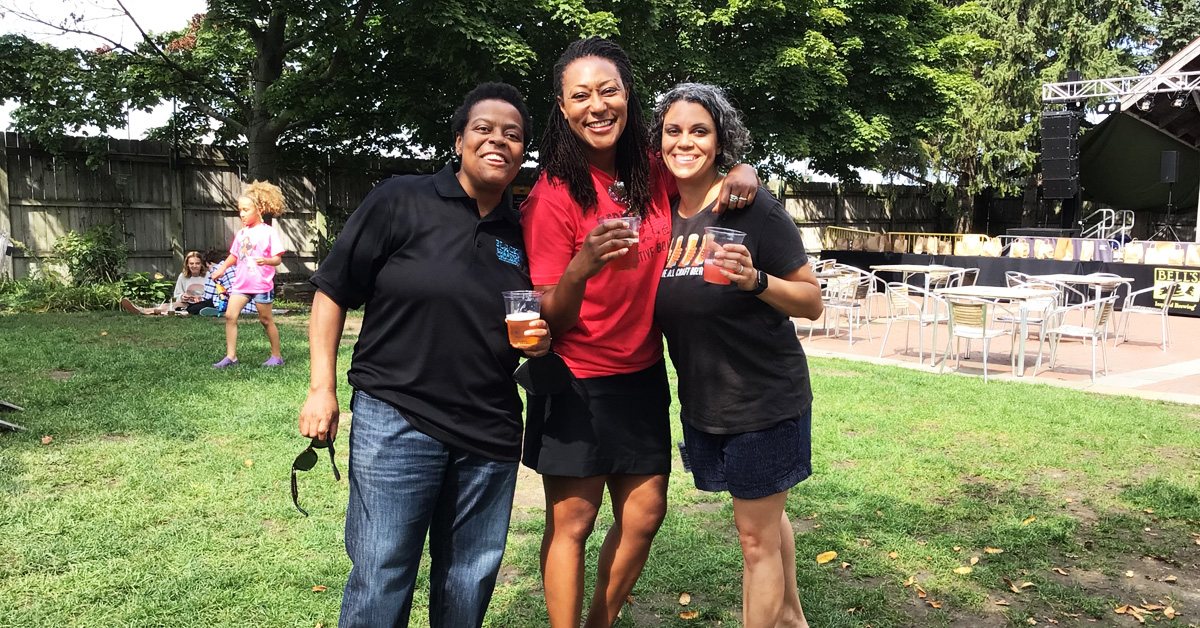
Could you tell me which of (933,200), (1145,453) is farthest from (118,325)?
(933,200)

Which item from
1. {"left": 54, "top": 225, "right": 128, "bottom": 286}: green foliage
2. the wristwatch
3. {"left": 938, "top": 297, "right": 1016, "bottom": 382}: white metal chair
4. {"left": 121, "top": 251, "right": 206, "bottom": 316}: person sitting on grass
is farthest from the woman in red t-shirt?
{"left": 54, "top": 225, "right": 128, "bottom": 286}: green foliage

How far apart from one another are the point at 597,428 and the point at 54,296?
11665 mm

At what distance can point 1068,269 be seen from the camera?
16.3 metres

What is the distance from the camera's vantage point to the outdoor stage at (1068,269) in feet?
48.2

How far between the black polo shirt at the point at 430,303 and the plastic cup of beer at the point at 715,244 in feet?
1.68

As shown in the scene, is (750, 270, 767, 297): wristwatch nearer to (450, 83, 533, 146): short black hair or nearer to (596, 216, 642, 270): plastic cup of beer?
(596, 216, 642, 270): plastic cup of beer

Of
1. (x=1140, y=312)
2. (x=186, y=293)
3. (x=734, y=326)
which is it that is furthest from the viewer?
(x=186, y=293)

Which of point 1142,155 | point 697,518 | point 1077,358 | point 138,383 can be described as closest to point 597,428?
point 697,518

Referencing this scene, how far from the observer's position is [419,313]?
2.14 metres

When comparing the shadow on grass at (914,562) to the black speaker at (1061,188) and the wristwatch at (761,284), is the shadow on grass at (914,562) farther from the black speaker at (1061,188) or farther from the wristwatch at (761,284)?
the black speaker at (1061,188)

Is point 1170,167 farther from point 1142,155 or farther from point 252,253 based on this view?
point 252,253

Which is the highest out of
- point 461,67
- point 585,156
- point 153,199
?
point 461,67

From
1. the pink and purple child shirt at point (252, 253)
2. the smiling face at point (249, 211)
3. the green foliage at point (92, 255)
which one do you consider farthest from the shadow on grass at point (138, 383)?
the green foliage at point (92, 255)

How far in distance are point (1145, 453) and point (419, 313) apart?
5.31m
